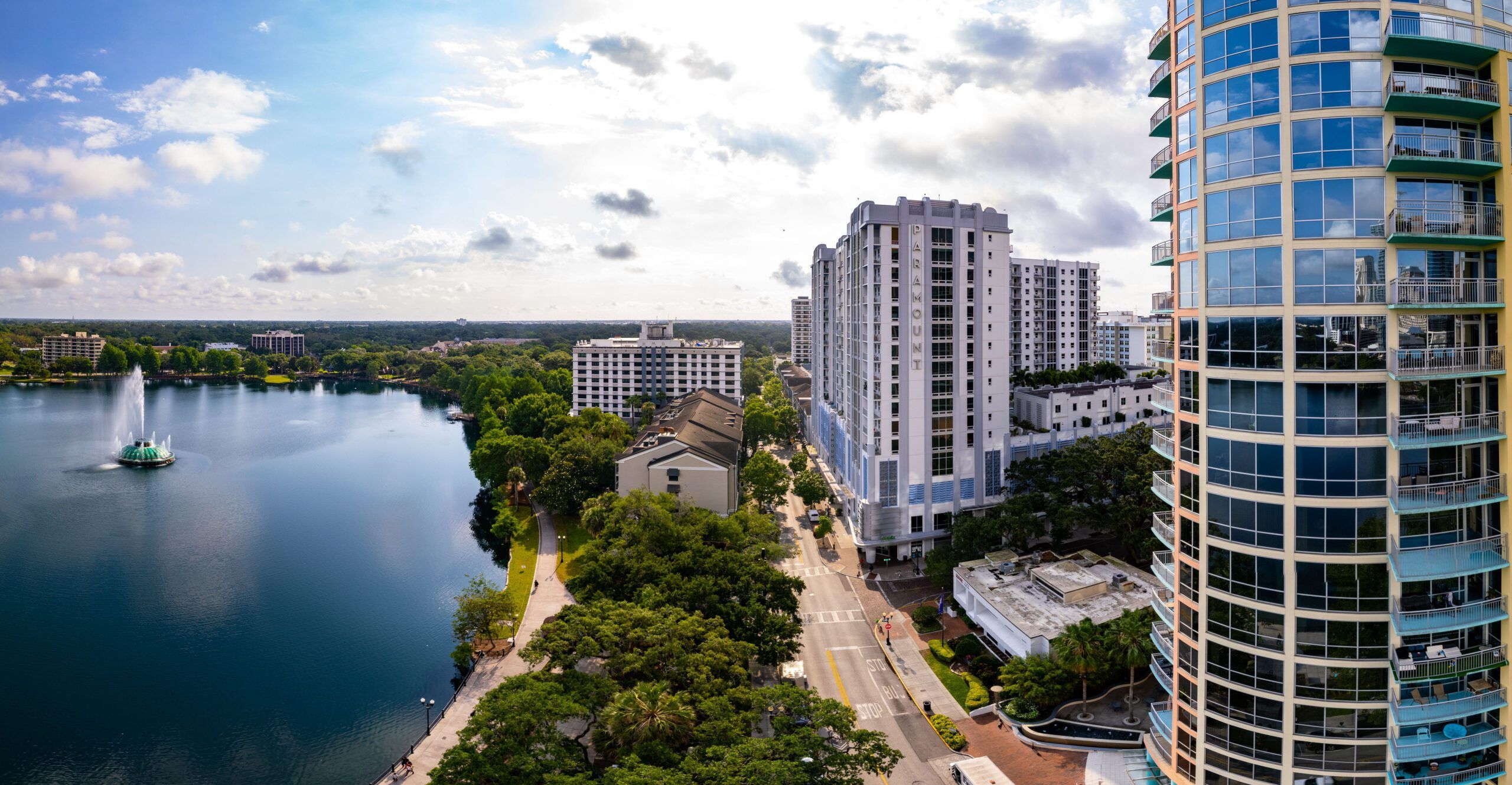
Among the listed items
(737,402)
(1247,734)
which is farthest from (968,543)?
(737,402)

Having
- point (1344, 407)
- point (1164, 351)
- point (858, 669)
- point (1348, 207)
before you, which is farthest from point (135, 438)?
point (1348, 207)

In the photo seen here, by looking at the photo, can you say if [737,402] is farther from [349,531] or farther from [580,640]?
[580,640]

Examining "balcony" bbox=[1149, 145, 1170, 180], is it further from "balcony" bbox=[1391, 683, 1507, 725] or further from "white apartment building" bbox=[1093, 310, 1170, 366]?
"white apartment building" bbox=[1093, 310, 1170, 366]

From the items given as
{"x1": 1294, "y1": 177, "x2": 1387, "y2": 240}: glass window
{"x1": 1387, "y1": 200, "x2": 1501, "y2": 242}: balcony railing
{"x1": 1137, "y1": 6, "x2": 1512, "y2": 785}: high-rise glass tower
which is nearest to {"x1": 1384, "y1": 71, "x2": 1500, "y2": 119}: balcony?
{"x1": 1137, "y1": 6, "x2": 1512, "y2": 785}: high-rise glass tower

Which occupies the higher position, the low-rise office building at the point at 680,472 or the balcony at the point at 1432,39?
the balcony at the point at 1432,39

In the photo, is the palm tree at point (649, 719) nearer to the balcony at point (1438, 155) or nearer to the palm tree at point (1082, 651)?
the palm tree at point (1082, 651)

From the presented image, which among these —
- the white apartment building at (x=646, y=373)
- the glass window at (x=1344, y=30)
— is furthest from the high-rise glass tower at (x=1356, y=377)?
the white apartment building at (x=646, y=373)
